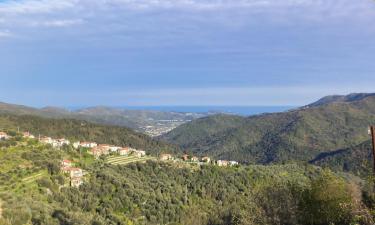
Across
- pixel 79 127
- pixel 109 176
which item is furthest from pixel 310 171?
pixel 79 127

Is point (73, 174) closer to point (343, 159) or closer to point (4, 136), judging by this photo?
point (4, 136)

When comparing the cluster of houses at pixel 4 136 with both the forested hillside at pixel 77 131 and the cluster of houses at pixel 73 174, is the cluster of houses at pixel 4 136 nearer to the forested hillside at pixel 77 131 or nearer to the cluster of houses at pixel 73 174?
the cluster of houses at pixel 73 174

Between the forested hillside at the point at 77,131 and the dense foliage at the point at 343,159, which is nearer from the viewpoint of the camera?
the forested hillside at the point at 77,131

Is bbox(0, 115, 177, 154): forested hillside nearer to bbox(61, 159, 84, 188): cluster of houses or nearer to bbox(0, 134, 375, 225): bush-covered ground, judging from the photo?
bbox(0, 134, 375, 225): bush-covered ground

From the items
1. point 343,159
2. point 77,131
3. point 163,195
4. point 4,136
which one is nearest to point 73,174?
point 163,195

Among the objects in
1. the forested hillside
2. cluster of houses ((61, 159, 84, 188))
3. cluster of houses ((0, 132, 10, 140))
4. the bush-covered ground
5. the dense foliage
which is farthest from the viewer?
the dense foliage

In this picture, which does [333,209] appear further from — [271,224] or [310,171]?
[310,171]

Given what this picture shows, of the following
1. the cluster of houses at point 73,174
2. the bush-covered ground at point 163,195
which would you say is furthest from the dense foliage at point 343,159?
the cluster of houses at point 73,174

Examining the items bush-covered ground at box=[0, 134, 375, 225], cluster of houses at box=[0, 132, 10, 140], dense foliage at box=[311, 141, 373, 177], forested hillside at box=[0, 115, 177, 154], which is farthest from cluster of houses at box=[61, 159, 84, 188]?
dense foliage at box=[311, 141, 373, 177]
